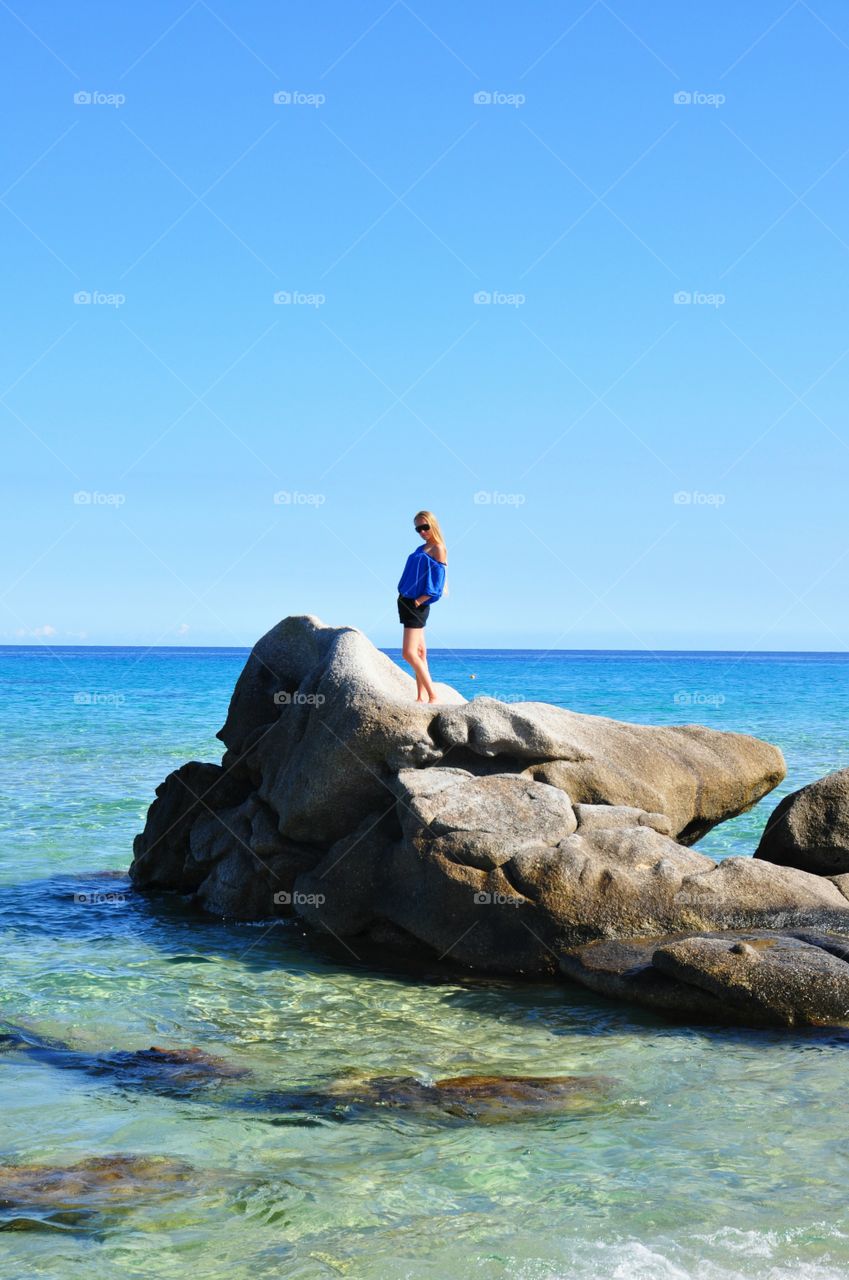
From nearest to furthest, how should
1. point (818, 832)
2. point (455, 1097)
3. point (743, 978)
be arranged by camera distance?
point (455, 1097) → point (743, 978) → point (818, 832)

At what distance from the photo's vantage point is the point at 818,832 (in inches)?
455

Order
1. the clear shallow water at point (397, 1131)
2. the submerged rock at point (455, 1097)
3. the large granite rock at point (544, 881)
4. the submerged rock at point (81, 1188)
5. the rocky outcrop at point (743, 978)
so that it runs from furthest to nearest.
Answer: the large granite rock at point (544, 881) → the rocky outcrop at point (743, 978) → the submerged rock at point (455, 1097) → the submerged rock at point (81, 1188) → the clear shallow water at point (397, 1131)

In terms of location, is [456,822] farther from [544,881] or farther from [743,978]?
[743,978]

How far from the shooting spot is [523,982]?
392 inches

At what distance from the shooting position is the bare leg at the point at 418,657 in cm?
1362

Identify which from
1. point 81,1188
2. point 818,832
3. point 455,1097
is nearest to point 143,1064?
point 81,1188

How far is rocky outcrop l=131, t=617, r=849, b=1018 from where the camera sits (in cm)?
998

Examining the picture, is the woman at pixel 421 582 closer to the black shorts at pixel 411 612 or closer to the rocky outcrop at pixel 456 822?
the black shorts at pixel 411 612

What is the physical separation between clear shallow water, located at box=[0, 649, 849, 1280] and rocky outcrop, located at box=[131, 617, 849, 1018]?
55cm

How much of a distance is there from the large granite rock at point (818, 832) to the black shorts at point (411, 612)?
15.5 feet

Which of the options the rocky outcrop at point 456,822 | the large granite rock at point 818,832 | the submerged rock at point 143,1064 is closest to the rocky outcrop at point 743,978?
the rocky outcrop at point 456,822

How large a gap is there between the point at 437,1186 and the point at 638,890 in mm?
4213

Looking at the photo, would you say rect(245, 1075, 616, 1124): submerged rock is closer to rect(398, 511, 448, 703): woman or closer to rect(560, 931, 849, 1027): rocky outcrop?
rect(560, 931, 849, 1027): rocky outcrop

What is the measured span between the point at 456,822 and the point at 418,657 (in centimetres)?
388
